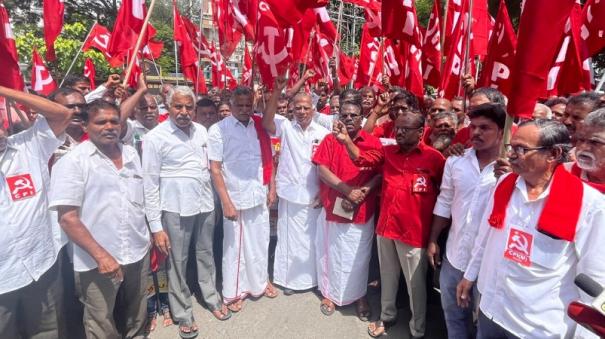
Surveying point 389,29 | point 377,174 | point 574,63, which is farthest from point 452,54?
point 377,174

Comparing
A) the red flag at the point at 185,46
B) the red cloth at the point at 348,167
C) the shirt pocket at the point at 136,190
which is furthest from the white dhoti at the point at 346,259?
the red flag at the point at 185,46

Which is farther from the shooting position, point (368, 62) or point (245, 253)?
point (368, 62)

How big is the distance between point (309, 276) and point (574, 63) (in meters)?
3.59

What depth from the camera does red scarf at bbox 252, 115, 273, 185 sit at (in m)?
3.44

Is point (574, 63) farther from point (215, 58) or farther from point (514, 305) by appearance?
point (215, 58)

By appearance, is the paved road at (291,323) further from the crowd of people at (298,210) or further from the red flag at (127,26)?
the red flag at (127,26)

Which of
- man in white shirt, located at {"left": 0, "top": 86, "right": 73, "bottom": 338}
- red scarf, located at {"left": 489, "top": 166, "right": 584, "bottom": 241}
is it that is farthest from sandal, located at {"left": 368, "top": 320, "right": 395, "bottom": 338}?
man in white shirt, located at {"left": 0, "top": 86, "right": 73, "bottom": 338}

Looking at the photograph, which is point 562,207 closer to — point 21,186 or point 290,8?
point 290,8

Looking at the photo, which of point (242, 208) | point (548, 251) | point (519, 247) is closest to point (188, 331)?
point (242, 208)

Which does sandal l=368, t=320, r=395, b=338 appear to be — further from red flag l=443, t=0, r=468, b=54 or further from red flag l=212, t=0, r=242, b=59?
red flag l=212, t=0, r=242, b=59

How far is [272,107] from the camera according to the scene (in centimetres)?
332

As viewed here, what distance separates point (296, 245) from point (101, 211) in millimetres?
1930

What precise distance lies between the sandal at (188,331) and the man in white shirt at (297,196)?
101cm

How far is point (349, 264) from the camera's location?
335 cm
